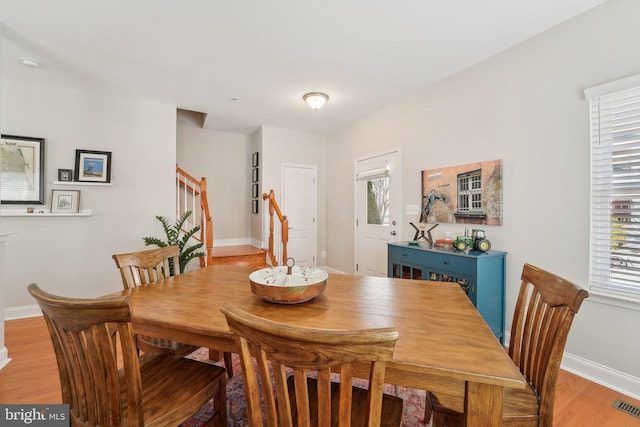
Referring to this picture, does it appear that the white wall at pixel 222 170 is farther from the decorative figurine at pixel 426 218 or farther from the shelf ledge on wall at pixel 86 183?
the decorative figurine at pixel 426 218

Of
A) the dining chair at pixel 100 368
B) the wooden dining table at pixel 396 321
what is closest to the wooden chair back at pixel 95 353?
the dining chair at pixel 100 368

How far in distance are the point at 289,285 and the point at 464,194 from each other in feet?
7.87

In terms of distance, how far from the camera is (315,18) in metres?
2.17

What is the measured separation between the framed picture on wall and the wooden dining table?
9.36 ft

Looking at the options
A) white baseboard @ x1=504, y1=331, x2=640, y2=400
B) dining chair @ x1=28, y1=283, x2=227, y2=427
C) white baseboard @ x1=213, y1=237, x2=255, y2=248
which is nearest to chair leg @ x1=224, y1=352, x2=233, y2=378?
dining chair @ x1=28, y1=283, x2=227, y2=427

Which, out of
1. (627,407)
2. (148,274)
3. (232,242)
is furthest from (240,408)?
(232,242)

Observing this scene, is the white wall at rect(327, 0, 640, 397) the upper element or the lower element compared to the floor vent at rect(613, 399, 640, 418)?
upper

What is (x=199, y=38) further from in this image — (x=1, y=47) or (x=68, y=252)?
(x=68, y=252)

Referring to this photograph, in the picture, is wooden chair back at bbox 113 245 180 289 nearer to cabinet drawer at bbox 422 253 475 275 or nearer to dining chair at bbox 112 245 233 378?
dining chair at bbox 112 245 233 378

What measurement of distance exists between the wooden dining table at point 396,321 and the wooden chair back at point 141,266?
11 cm

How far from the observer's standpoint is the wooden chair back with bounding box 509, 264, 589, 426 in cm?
105

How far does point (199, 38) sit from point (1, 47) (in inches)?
74.6

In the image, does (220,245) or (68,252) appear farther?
(220,245)

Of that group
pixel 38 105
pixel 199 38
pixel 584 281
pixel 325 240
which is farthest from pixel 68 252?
pixel 584 281
